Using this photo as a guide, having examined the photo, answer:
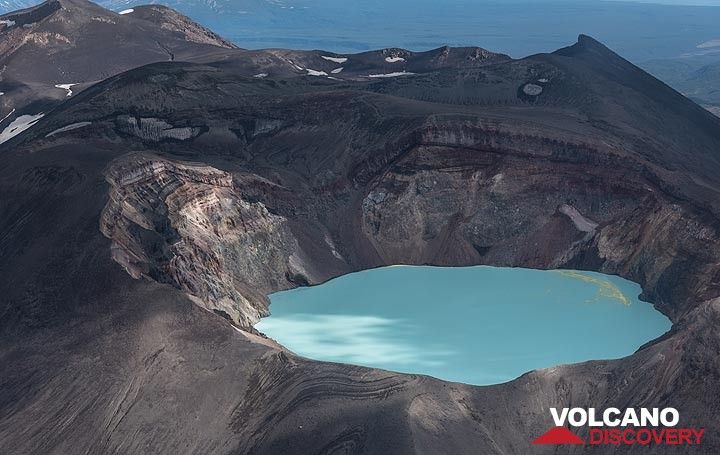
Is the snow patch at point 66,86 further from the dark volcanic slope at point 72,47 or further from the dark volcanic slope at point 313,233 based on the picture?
the dark volcanic slope at point 313,233

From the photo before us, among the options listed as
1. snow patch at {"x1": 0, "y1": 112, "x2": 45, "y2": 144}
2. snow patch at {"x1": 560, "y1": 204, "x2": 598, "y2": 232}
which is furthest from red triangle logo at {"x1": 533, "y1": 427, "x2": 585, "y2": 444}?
snow patch at {"x1": 0, "y1": 112, "x2": 45, "y2": 144}

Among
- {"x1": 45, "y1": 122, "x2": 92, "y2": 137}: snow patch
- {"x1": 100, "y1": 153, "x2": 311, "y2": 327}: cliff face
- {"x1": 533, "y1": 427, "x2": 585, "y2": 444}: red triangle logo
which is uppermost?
{"x1": 45, "y1": 122, "x2": 92, "y2": 137}: snow patch

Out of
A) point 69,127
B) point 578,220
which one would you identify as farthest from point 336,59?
point 578,220

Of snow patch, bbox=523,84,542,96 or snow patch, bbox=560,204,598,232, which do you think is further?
snow patch, bbox=523,84,542,96

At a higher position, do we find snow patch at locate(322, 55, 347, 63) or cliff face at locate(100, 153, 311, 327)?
snow patch at locate(322, 55, 347, 63)

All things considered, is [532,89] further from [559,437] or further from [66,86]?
[66,86]

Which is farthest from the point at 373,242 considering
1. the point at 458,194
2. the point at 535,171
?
the point at 535,171

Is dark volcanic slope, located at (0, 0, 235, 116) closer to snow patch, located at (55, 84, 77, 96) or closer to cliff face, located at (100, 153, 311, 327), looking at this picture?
snow patch, located at (55, 84, 77, 96)
